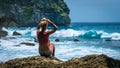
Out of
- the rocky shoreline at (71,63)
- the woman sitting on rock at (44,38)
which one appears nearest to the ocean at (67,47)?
the woman sitting on rock at (44,38)

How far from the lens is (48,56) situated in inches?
342

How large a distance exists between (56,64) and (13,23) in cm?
9774

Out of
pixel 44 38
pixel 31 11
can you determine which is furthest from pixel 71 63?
pixel 31 11

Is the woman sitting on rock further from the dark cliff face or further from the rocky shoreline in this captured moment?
the dark cliff face

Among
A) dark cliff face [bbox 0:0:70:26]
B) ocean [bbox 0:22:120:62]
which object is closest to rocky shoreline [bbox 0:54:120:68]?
ocean [bbox 0:22:120:62]

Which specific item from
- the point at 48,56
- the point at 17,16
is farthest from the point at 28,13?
the point at 48,56

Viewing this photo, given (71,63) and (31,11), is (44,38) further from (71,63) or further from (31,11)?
(31,11)

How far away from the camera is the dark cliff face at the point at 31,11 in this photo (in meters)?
107

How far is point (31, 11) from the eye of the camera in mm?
115375

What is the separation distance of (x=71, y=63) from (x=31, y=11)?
108484mm

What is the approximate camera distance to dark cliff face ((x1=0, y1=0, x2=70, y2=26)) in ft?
351

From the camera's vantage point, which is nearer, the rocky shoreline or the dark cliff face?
the rocky shoreline

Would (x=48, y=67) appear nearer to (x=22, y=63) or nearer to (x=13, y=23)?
(x=22, y=63)

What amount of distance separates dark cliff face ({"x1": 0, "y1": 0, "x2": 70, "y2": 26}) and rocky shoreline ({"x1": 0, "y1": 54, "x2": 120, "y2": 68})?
89.9 meters
